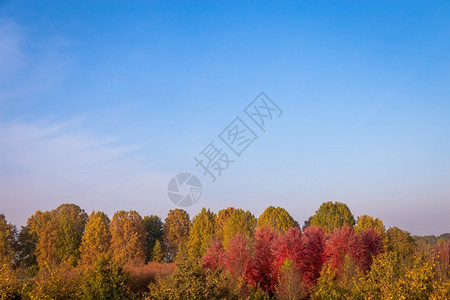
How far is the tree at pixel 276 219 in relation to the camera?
6800 cm

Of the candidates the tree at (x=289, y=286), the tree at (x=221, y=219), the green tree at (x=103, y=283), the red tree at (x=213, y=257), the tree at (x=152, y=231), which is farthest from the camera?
the tree at (x=152, y=231)

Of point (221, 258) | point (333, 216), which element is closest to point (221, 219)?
point (333, 216)

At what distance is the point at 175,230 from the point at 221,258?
3224cm

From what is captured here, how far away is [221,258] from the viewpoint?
150 feet

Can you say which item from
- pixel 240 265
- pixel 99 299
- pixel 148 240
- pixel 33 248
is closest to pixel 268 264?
pixel 240 265

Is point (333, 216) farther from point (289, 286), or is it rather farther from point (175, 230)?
point (289, 286)

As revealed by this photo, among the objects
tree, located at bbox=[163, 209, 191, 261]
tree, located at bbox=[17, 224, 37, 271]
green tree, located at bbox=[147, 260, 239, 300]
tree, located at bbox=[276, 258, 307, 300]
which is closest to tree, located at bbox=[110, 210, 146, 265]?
tree, located at bbox=[163, 209, 191, 261]

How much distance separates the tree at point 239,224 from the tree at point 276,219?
81.2 inches

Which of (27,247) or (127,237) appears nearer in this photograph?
(127,237)

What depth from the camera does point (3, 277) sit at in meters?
29.2

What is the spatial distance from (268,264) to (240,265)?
19.1ft

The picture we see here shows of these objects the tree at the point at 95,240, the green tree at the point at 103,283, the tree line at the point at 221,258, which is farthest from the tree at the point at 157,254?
the green tree at the point at 103,283

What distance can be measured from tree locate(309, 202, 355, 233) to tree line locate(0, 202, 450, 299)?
178mm

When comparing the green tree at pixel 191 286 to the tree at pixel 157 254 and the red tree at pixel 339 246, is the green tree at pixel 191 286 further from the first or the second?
the tree at pixel 157 254
